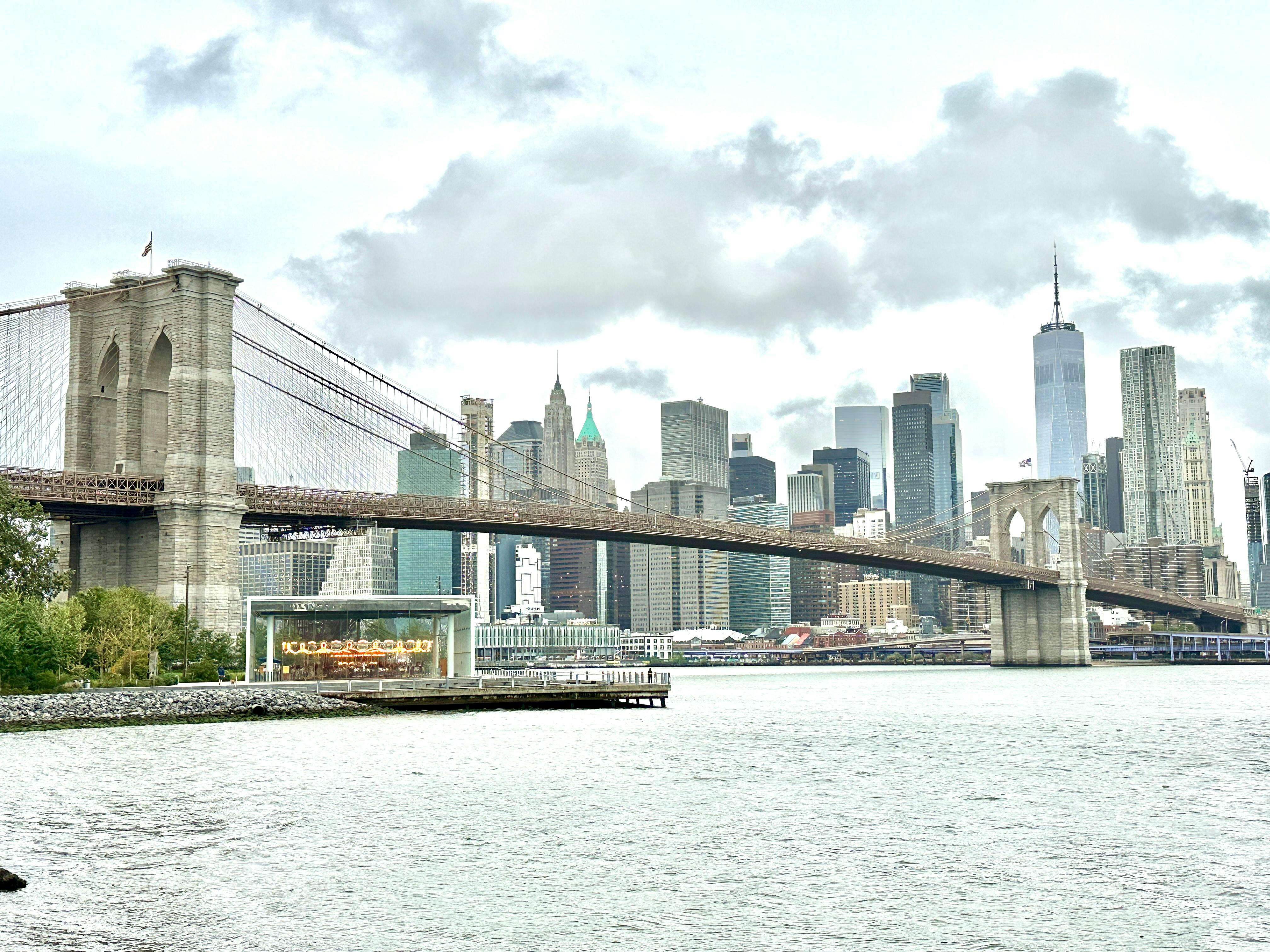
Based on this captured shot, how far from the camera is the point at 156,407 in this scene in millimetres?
77312

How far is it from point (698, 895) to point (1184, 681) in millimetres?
103323

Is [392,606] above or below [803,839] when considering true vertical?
above

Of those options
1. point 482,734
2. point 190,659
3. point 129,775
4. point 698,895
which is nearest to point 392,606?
point 190,659

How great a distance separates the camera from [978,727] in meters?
59.9

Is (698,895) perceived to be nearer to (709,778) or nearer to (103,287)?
(709,778)

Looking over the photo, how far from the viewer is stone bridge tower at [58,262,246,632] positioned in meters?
73.4

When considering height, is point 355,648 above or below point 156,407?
below

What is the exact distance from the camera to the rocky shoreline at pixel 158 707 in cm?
5159

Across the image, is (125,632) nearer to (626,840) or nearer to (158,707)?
(158,707)

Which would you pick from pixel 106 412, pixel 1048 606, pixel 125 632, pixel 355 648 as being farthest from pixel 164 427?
pixel 1048 606

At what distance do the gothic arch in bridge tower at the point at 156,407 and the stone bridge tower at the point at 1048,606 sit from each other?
3053 inches

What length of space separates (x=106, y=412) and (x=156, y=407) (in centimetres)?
340

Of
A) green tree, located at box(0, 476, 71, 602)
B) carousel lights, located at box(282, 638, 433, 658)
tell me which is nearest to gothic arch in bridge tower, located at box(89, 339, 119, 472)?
green tree, located at box(0, 476, 71, 602)

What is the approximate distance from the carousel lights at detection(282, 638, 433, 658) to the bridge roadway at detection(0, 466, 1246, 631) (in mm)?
11116
